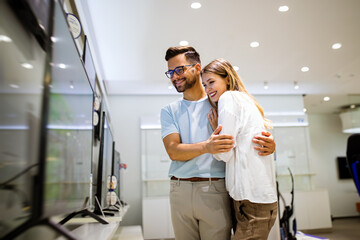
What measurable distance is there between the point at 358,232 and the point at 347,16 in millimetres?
4728

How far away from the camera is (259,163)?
1.27 metres

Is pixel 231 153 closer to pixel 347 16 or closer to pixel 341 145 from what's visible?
pixel 347 16

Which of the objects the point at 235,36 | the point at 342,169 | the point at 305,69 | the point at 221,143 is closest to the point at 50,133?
the point at 221,143

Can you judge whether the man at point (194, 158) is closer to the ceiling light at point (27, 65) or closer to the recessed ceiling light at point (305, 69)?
the ceiling light at point (27, 65)

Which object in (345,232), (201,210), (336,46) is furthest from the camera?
(345,232)

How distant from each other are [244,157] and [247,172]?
0.06 metres

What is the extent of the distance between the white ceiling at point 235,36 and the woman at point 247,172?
2287 millimetres

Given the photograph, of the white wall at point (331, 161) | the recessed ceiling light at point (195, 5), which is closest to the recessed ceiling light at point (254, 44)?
the recessed ceiling light at point (195, 5)

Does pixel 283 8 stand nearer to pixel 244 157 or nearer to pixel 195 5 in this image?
pixel 195 5

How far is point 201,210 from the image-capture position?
4.34 ft

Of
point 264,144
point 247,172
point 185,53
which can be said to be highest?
point 185,53

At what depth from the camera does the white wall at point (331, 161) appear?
29.5 feet

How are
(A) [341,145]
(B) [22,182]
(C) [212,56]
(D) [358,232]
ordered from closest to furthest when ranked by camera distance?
(B) [22,182]
(C) [212,56]
(D) [358,232]
(A) [341,145]

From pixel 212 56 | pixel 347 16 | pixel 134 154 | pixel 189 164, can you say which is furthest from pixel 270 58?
pixel 189 164
